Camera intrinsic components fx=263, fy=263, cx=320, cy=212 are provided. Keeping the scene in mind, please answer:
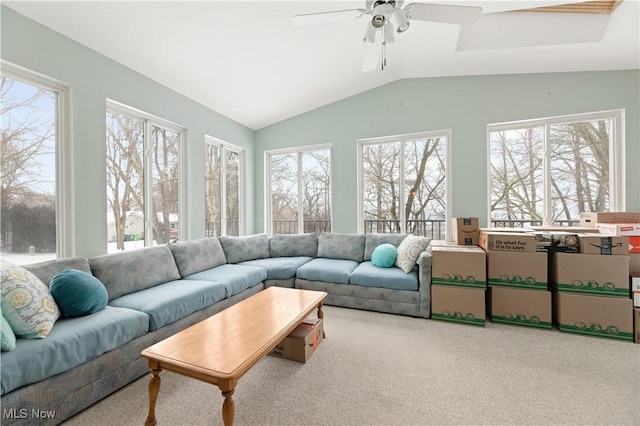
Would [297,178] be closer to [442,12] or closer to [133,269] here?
[133,269]

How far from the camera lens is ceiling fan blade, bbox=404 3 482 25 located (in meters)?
1.70

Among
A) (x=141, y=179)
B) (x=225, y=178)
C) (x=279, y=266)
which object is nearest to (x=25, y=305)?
(x=141, y=179)

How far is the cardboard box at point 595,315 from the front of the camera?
7.61 ft

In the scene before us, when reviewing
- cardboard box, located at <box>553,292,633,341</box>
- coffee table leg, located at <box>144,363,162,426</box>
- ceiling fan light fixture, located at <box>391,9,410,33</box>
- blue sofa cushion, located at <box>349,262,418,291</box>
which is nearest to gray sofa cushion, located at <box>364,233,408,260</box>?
blue sofa cushion, located at <box>349,262,418,291</box>

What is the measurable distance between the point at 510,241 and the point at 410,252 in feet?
3.24

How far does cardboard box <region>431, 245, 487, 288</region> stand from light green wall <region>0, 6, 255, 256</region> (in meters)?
3.38

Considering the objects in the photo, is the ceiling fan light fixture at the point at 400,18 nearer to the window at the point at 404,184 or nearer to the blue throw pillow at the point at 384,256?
the window at the point at 404,184

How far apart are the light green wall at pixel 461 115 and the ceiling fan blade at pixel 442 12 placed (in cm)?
197

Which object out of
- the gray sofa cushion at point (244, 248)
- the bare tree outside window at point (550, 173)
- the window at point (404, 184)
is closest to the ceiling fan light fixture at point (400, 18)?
the window at point (404, 184)

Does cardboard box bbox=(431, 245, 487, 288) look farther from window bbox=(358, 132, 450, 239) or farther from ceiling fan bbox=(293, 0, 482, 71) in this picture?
ceiling fan bbox=(293, 0, 482, 71)

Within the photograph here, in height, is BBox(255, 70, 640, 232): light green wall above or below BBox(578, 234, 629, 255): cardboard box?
above

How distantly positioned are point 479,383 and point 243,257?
302 cm

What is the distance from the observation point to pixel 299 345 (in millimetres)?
2035

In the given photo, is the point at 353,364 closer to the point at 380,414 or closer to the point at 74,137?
the point at 380,414
